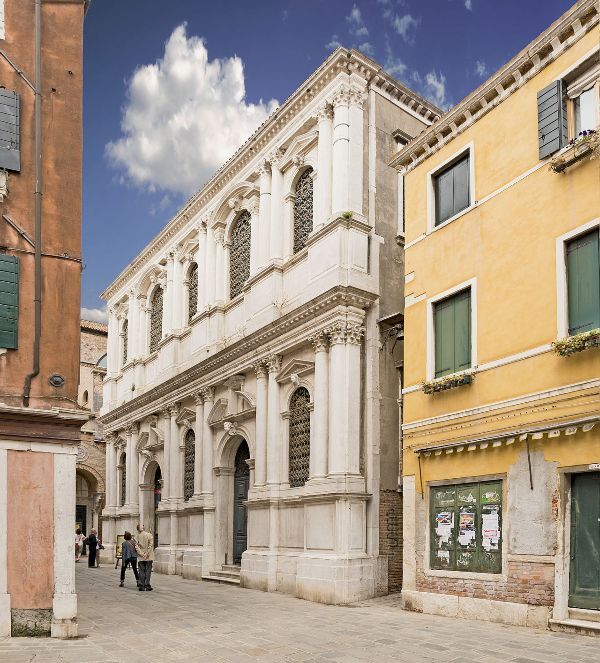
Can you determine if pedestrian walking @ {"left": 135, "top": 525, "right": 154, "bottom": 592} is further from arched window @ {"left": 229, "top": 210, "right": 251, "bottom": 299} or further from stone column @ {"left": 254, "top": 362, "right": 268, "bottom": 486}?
arched window @ {"left": 229, "top": 210, "right": 251, "bottom": 299}

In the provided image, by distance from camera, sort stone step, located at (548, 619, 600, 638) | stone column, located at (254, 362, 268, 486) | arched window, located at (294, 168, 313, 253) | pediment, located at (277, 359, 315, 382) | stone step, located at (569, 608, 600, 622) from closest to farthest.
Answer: stone step, located at (548, 619, 600, 638) → stone step, located at (569, 608, 600, 622) → pediment, located at (277, 359, 315, 382) → stone column, located at (254, 362, 268, 486) → arched window, located at (294, 168, 313, 253)

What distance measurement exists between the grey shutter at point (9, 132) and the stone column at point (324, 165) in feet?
25.9

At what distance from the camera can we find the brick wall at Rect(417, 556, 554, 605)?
1084 cm

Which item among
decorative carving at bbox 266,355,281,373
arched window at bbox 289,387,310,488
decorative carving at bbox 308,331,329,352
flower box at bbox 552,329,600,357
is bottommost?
arched window at bbox 289,387,310,488

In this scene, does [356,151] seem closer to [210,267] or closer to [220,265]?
[220,265]

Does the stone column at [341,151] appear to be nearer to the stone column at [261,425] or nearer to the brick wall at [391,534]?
the stone column at [261,425]

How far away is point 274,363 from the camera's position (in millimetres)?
18688

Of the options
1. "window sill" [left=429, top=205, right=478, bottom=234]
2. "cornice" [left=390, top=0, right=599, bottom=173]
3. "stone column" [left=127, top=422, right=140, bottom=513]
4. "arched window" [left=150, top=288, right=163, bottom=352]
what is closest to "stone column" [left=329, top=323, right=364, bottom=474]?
Result: "window sill" [left=429, top=205, right=478, bottom=234]

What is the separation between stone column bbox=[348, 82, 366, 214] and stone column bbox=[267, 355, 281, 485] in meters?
4.21

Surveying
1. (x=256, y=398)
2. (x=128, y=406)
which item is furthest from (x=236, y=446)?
(x=128, y=406)

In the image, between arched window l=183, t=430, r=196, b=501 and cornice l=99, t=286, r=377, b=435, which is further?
arched window l=183, t=430, r=196, b=501

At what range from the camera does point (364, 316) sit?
16.8 meters

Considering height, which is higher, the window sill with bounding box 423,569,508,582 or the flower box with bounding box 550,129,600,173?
the flower box with bounding box 550,129,600,173

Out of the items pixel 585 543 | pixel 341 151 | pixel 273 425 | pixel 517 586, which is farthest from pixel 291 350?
pixel 585 543
